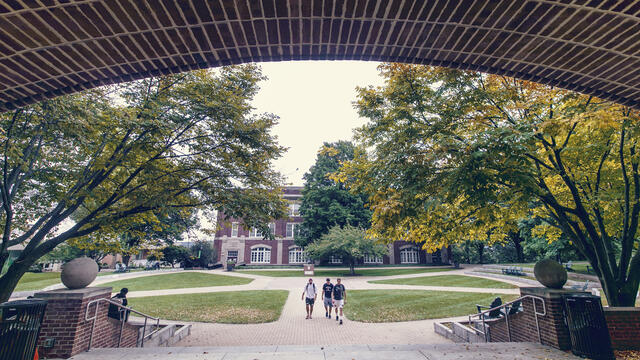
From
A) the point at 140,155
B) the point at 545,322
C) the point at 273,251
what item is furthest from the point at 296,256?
the point at 545,322

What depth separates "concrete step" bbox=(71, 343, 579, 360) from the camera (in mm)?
5086

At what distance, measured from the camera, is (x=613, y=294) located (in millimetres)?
7352

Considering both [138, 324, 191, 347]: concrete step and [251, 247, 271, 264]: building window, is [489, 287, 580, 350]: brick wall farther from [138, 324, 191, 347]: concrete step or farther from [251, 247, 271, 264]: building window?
[251, 247, 271, 264]: building window

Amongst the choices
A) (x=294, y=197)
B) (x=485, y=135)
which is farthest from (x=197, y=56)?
(x=294, y=197)

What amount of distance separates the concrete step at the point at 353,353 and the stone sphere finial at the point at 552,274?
1247 millimetres

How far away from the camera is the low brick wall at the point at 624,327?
233 inches

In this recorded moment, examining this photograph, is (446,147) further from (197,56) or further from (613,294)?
(613,294)

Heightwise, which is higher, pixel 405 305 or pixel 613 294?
pixel 613 294

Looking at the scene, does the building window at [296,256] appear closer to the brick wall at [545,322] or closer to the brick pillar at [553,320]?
the brick wall at [545,322]

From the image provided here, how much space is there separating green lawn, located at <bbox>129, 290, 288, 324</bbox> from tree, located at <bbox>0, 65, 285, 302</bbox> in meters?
4.32

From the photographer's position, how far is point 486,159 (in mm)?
5570

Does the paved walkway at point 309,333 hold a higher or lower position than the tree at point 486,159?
lower

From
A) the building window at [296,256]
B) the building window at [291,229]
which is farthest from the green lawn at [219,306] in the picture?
the building window at [296,256]

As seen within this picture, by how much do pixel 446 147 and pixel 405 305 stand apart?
9.25 metres
